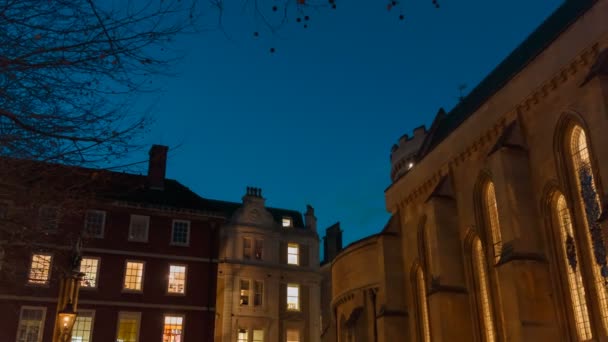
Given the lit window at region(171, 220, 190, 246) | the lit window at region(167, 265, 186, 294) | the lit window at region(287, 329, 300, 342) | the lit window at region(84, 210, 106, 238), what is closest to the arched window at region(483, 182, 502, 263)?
the lit window at region(167, 265, 186, 294)

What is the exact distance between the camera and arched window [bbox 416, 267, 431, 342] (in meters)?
24.6

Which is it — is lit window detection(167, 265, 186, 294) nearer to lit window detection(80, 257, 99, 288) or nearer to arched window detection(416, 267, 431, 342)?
lit window detection(80, 257, 99, 288)

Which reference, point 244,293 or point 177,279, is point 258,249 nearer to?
point 244,293

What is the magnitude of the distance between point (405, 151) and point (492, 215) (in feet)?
72.4

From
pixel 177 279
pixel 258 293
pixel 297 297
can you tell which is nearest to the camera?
pixel 177 279

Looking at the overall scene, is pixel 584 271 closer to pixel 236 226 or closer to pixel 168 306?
pixel 168 306

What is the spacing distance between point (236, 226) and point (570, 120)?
95.7 ft

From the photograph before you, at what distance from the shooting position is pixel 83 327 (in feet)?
110

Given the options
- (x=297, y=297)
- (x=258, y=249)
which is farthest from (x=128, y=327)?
(x=297, y=297)

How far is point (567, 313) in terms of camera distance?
55.9 feet

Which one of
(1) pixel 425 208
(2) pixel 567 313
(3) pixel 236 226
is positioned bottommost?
(2) pixel 567 313

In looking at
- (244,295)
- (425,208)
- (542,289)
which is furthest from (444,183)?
(244,295)

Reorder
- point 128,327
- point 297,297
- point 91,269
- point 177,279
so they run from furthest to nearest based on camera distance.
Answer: point 297,297 < point 177,279 < point 91,269 < point 128,327

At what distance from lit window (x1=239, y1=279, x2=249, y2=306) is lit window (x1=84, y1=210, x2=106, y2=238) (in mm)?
10719
